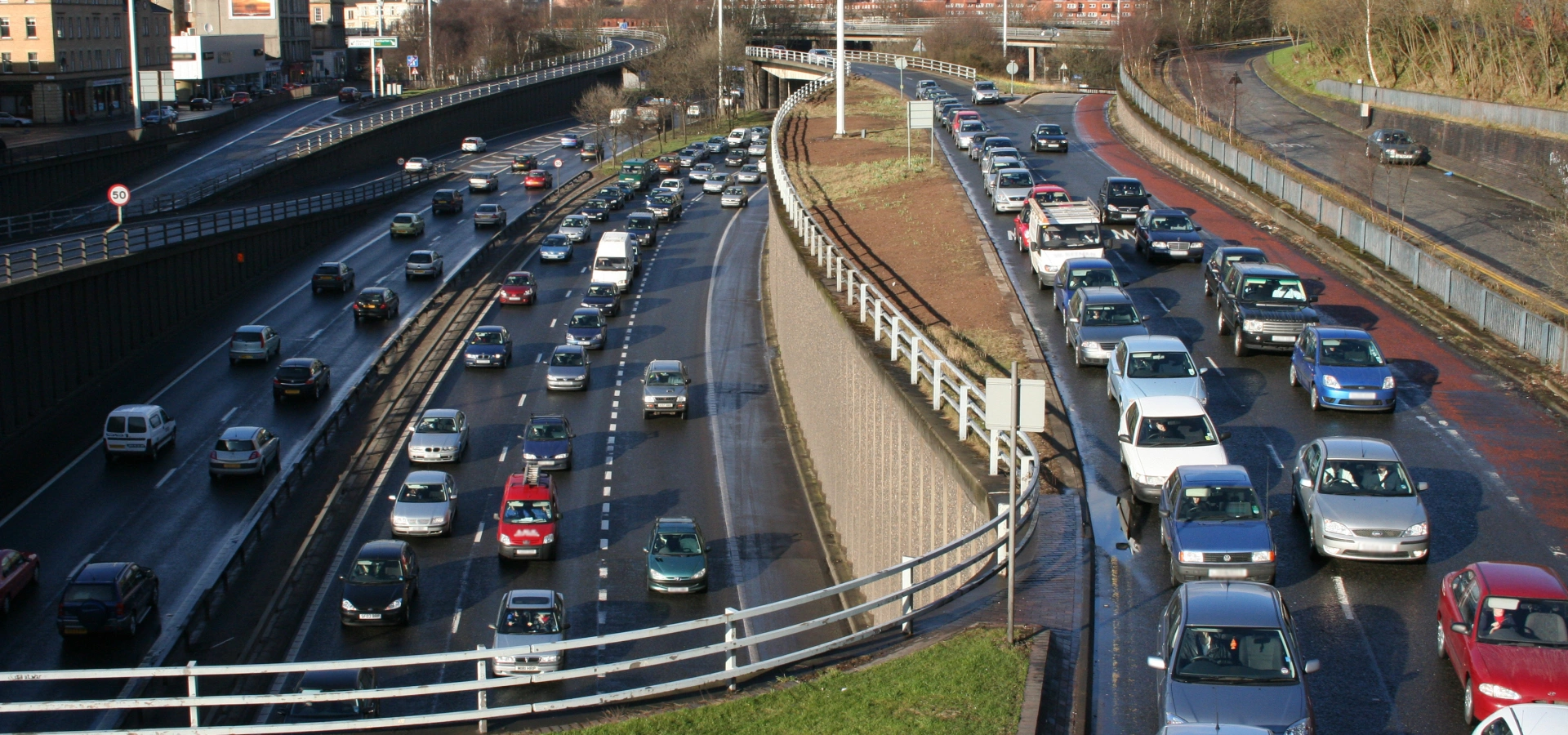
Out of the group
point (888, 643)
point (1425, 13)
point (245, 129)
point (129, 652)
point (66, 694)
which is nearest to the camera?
point (888, 643)

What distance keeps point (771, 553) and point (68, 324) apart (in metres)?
25.5

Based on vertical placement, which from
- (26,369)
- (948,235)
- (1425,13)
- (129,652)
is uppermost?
(1425,13)

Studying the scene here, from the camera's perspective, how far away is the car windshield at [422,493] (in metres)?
33.8

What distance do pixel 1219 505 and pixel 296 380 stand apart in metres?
34.0

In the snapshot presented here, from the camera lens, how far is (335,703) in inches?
757

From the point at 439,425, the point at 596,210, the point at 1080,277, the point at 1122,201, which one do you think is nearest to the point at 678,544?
the point at 1080,277

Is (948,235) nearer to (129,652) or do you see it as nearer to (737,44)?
(129,652)

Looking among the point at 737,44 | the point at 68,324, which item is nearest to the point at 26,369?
the point at 68,324

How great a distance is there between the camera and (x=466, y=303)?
57.6 metres

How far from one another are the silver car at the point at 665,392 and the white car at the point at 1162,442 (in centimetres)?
2391

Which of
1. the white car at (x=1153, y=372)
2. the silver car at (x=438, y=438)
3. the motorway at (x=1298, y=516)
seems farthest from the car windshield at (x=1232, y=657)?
the silver car at (x=438, y=438)

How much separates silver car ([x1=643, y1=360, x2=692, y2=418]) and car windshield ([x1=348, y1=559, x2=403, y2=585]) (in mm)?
15740

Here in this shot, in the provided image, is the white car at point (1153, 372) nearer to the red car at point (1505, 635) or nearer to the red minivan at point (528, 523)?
the red car at point (1505, 635)

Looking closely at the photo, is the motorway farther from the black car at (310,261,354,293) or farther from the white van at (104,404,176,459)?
the black car at (310,261,354,293)
